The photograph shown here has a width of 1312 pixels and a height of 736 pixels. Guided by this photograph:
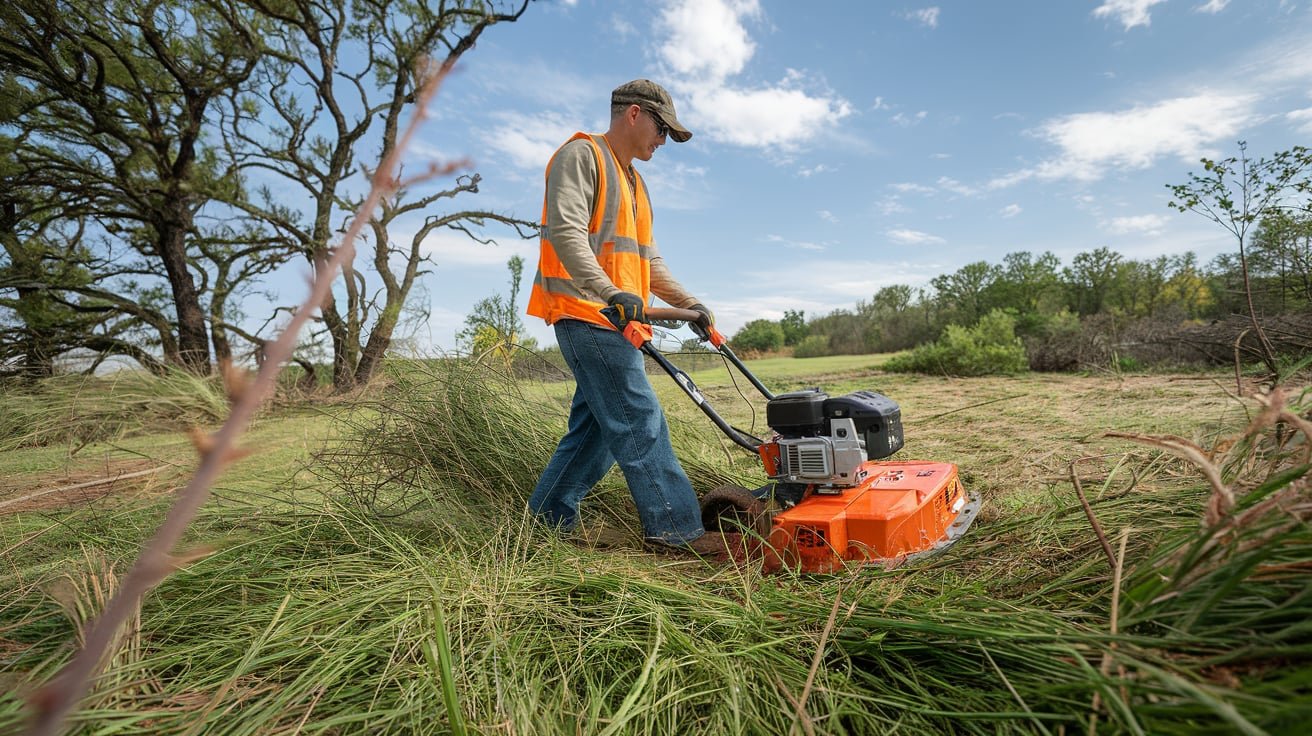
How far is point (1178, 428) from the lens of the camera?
183 inches

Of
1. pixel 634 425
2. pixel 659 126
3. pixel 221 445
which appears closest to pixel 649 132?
pixel 659 126

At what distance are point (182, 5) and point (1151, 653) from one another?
17.4m

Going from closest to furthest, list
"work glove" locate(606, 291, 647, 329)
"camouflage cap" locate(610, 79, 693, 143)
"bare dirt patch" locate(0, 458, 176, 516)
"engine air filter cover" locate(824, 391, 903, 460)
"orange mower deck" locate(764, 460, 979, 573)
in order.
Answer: "orange mower deck" locate(764, 460, 979, 573) → "work glove" locate(606, 291, 647, 329) → "engine air filter cover" locate(824, 391, 903, 460) → "camouflage cap" locate(610, 79, 693, 143) → "bare dirt patch" locate(0, 458, 176, 516)

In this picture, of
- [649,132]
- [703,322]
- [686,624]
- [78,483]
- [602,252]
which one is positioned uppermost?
[649,132]

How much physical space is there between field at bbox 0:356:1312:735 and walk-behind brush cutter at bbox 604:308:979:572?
15 cm

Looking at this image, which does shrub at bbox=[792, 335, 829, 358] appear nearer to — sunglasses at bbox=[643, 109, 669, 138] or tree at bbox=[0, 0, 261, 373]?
tree at bbox=[0, 0, 261, 373]

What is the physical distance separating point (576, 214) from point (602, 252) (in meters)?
0.24

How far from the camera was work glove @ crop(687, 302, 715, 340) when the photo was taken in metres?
3.28

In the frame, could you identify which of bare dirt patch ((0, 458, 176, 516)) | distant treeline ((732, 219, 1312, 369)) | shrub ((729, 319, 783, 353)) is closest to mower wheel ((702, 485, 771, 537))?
bare dirt patch ((0, 458, 176, 516))

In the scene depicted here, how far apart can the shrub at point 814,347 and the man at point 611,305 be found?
2845 cm

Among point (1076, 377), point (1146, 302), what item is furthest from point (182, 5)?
point (1146, 302)

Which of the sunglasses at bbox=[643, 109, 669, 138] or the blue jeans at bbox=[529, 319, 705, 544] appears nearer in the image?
the blue jeans at bbox=[529, 319, 705, 544]

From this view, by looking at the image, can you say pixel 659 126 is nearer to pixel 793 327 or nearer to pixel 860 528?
pixel 860 528

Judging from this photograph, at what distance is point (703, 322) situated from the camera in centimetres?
329
